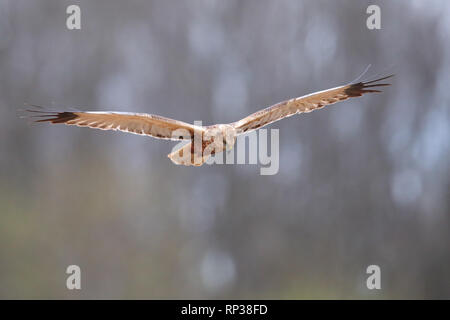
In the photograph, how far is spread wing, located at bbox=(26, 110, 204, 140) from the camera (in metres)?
3.79

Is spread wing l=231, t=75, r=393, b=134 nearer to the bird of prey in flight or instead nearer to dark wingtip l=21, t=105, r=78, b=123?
the bird of prey in flight

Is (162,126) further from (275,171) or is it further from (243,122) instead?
(275,171)

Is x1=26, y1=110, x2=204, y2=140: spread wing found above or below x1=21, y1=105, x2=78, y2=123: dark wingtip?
below

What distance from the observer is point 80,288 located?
8.41 meters

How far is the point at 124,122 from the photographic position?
3.88 m

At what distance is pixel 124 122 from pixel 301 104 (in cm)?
122

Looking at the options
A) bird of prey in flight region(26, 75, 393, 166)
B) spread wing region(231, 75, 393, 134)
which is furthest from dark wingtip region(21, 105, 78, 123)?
spread wing region(231, 75, 393, 134)

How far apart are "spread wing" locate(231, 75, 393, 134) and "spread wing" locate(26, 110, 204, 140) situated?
0.36 m

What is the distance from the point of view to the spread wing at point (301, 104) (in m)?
4.00

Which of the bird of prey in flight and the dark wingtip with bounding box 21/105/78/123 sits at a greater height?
the dark wingtip with bounding box 21/105/78/123

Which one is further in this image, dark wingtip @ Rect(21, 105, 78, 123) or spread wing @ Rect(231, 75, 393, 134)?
spread wing @ Rect(231, 75, 393, 134)

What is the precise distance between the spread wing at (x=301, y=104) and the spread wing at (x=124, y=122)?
0.36 meters

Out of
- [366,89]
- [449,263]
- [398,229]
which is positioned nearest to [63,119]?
[366,89]

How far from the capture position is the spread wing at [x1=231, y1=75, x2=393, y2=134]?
13.1 ft
